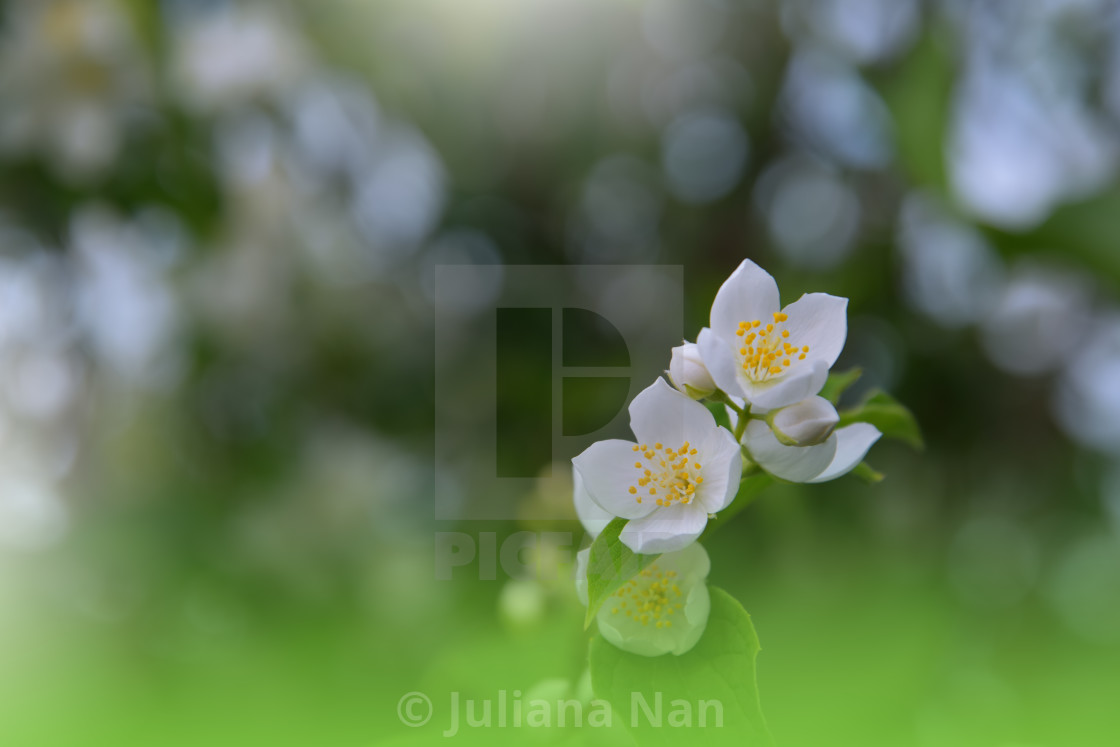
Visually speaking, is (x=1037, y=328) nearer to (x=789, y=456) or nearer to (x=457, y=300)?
(x=457, y=300)

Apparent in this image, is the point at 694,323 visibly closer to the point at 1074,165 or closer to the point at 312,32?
the point at 1074,165

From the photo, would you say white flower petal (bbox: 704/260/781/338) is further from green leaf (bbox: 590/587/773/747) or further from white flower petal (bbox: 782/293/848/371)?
green leaf (bbox: 590/587/773/747)

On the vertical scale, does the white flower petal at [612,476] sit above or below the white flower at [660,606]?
above

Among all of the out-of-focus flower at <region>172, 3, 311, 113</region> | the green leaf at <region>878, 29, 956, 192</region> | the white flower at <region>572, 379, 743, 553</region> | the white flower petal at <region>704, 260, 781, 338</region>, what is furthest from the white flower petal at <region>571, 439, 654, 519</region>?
the out-of-focus flower at <region>172, 3, 311, 113</region>

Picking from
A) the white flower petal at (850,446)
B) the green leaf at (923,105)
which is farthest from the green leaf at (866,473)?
the green leaf at (923,105)

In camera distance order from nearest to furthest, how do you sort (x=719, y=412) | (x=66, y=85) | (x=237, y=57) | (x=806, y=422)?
(x=806, y=422), (x=719, y=412), (x=66, y=85), (x=237, y=57)

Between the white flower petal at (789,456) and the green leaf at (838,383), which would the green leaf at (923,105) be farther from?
the white flower petal at (789,456)

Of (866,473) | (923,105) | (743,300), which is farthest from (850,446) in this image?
(923,105)
